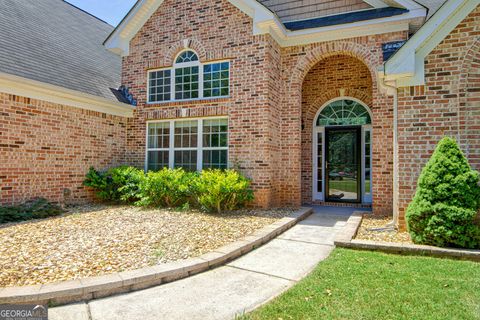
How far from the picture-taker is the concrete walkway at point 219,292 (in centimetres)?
303

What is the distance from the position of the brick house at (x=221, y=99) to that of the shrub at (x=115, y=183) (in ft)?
1.44

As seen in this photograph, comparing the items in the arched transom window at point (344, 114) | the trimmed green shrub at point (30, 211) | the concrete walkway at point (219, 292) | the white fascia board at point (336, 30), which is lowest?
the concrete walkway at point (219, 292)

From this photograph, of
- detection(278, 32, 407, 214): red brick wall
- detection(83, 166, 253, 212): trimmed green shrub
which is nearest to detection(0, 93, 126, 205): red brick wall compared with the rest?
detection(83, 166, 253, 212): trimmed green shrub

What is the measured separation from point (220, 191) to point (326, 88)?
5.23 m

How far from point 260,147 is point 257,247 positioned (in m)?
3.86

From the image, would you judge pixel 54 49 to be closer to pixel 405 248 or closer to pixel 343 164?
pixel 343 164

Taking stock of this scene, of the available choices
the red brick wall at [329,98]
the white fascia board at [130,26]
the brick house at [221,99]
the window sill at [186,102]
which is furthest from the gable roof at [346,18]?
the white fascia board at [130,26]

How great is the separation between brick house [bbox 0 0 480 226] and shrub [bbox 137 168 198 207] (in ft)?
4.35

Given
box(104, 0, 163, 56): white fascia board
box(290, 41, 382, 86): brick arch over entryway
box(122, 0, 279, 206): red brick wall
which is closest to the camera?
box(290, 41, 382, 86): brick arch over entryway

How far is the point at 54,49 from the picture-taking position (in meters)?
10.1

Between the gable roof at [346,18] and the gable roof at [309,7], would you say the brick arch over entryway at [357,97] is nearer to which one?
the gable roof at [346,18]

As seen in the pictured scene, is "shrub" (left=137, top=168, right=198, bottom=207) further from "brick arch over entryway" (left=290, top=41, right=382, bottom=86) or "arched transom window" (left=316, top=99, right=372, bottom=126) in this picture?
"arched transom window" (left=316, top=99, right=372, bottom=126)

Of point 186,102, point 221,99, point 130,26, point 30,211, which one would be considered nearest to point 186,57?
point 186,102

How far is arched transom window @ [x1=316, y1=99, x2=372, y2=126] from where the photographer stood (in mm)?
9750
